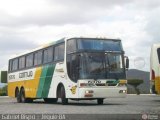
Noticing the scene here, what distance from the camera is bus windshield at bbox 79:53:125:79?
2250 centimetres

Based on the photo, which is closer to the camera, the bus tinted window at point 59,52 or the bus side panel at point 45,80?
the bus tinted window at point 59,52

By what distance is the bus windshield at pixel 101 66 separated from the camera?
22.5 metres

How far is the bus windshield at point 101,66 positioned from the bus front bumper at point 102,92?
1.80 feet

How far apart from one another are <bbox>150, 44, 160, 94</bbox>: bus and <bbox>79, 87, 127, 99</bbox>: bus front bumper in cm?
248

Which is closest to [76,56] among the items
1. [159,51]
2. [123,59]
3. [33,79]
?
[123,59]

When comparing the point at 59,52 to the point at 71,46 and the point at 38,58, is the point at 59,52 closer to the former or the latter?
the point at 71,46

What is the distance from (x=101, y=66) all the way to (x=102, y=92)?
1.18 meters

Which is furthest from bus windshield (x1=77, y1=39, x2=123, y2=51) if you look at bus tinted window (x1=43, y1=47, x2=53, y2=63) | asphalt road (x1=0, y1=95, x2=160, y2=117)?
bus tinted window (x1=43, y1=47, x2=53, y2=63)

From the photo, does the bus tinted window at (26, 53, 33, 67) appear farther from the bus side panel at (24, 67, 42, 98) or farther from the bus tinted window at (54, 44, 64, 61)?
the bus tinted window at (54, 44, 64, 61)

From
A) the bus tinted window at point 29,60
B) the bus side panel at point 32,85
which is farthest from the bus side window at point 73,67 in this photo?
the bus tinted window at point 29,60

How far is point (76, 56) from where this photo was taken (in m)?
22.7

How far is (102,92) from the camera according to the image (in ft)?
74.2

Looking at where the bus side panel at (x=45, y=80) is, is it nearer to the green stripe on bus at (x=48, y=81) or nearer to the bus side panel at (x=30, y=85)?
the green stripe on bus at (x=48, y=81)

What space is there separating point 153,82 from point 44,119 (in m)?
12.0
